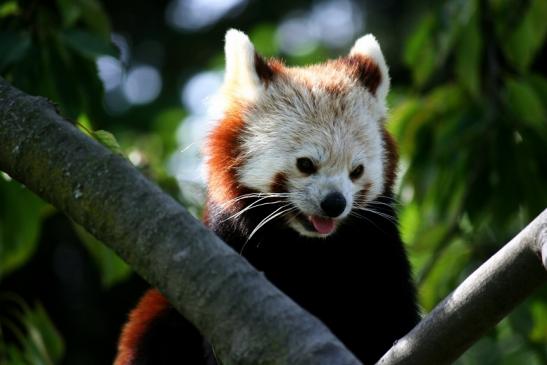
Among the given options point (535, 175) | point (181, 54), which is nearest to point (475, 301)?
point (535, 175)

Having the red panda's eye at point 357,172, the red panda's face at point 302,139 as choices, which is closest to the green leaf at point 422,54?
the red panda's face at point 302,139

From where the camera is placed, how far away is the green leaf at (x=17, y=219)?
181 inches

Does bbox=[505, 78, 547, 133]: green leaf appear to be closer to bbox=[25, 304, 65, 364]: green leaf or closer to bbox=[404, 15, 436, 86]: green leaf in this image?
bbox=[404, 15, 436, 86]: green leaf

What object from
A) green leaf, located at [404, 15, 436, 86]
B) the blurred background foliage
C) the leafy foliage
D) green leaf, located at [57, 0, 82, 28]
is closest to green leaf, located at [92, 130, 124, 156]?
the blurred background foliage

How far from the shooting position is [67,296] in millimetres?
11062

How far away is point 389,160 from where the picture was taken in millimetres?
4320

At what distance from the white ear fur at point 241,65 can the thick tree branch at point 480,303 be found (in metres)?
1.96

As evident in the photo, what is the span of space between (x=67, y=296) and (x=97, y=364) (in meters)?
0.94

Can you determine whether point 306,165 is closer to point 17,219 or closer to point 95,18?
point 17,219

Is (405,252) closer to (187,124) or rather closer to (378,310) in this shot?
(378,310)

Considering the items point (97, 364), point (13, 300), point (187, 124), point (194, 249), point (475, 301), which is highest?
point (194, 249)

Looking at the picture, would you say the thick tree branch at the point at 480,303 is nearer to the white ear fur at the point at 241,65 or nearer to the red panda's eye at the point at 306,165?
the red panda's eye at the point at 306,165

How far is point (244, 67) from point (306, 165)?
0.56 metres

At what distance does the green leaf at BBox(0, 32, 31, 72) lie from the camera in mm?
4121
